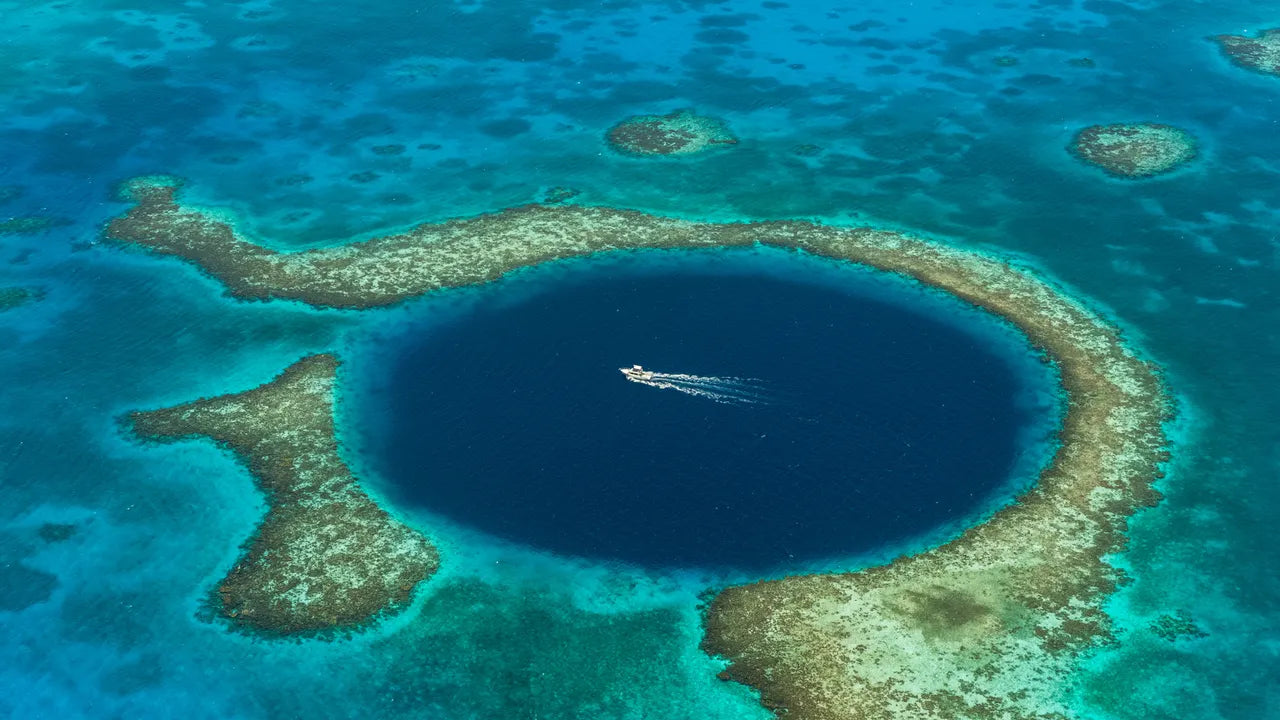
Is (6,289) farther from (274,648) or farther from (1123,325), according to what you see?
(1123,325)

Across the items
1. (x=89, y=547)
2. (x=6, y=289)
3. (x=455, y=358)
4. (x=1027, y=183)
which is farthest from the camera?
(x=1027, y=183)

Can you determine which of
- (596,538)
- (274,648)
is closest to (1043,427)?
(596,538)

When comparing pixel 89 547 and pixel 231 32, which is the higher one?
pixel 231 32

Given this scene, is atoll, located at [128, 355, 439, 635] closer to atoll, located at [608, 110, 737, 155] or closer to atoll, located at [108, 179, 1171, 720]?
atoll, located at [108, 179, 1171, 720]

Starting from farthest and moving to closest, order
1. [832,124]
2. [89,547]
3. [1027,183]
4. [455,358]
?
1. [832,124]
2. [1027,183]
3. [455,358]
4. [89,547]

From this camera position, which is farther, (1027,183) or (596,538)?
(1027,183)

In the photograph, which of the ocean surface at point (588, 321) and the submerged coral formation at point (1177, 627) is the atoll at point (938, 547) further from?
the submerged coral formation at point (1177, 627)
